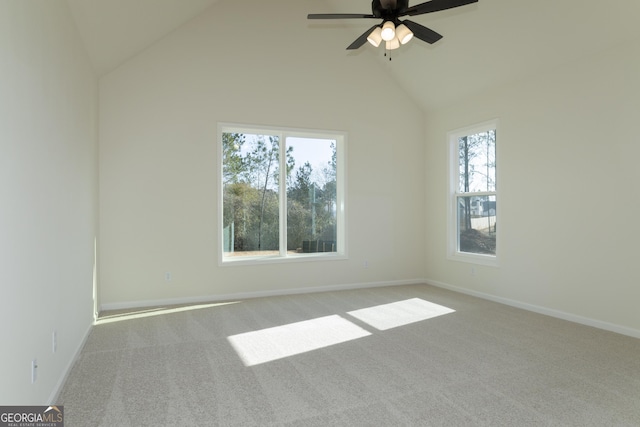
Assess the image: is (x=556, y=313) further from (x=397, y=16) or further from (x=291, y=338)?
(x=397, y=16)

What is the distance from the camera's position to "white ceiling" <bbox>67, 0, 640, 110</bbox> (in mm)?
3547

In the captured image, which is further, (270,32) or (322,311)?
(270,32)

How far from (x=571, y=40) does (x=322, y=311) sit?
398 cm

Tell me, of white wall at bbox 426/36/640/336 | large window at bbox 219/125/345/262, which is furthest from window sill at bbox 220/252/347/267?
white wall at bbox 426/36/640/336

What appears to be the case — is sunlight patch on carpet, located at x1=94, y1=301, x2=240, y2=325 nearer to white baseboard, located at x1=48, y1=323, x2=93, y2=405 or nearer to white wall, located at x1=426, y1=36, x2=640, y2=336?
white baseboard, located at x1=48, y1=323, x2=93, y2=405

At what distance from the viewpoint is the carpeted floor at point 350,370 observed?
224 centimetres

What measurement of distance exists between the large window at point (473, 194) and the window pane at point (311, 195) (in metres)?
1.87

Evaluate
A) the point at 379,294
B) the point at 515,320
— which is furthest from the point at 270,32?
the point at 515,320

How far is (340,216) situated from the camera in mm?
5969

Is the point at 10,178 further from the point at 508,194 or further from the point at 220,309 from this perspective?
the point at 508,194

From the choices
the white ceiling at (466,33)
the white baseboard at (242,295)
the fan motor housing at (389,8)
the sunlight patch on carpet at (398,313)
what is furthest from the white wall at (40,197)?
the sunlight patch on carpet at (398,313)

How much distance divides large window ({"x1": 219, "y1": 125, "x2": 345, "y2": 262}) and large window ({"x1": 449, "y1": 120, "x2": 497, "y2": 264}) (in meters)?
1.75

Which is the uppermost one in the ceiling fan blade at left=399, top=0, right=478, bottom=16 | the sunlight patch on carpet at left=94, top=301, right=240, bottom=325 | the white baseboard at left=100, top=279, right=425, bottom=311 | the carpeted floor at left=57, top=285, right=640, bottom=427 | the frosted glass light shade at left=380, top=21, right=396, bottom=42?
the ceiling fan blade at left=399, top=0, right=478, bottom=16

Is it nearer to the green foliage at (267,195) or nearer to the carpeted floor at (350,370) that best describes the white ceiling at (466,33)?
the green foliage at (267,195)
